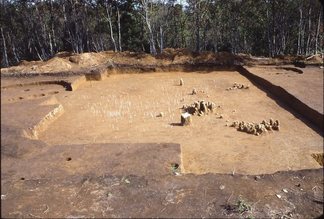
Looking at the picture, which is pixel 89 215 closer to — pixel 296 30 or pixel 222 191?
pixel 222 191

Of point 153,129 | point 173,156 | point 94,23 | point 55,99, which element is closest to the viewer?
point 173,156

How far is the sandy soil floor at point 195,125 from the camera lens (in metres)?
6.02

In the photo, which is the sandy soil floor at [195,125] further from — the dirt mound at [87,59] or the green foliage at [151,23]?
the green foliage at [151,23]

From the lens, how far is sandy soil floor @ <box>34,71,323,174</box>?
6.02 metres

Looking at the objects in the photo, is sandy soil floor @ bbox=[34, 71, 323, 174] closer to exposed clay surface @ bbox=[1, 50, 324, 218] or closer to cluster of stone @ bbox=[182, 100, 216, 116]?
exposed clay surface @ bbox=[1, 50, 324, 218]

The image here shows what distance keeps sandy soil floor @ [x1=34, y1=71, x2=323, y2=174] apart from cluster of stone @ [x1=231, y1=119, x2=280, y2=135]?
139 millimetres

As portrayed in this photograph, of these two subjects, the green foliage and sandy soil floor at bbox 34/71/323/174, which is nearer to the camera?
sandy soil floor at bbox 34/71/323/174

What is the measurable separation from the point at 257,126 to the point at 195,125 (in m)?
1.35

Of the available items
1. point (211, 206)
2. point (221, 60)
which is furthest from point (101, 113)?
point (221, 60)

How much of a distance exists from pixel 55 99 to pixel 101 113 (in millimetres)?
2130

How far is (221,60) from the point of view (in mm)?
14898

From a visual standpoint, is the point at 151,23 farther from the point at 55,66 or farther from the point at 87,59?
the point at 55,66

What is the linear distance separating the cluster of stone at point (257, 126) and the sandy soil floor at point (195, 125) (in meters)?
0.14

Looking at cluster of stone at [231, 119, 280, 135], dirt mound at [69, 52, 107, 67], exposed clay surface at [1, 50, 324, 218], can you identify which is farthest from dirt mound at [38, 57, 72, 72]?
cluster of stone at [231, 119, 280, 135]
